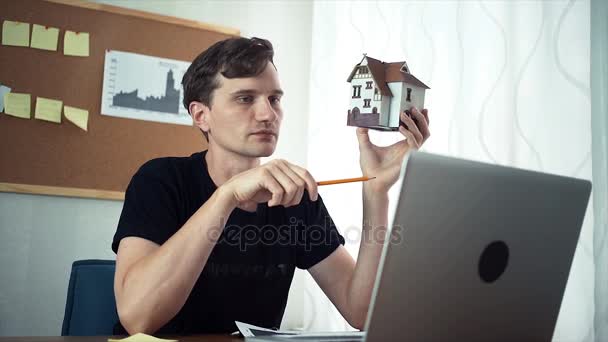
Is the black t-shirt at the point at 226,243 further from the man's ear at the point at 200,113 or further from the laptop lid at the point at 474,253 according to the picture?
the laptop lid at the point at 474,253

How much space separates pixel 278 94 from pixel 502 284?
2.95 ft

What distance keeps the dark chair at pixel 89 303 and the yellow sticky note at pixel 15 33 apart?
4.21 ft

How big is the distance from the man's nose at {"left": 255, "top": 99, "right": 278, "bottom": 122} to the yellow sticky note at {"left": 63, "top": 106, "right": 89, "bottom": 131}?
1184mm

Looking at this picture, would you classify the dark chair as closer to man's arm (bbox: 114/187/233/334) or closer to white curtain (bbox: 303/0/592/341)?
man's arm (bbox: 114/187/233/334)

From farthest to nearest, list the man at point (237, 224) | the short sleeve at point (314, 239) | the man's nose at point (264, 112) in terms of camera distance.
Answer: the short sleeve at point (314, 239) → the man's nose at point (264, 112) → the man at point (237, 224)

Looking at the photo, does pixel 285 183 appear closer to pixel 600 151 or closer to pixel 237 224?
pixel 237 224

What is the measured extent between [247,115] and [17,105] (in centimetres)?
125

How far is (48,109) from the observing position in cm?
229

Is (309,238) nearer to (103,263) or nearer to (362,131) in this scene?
(362,131)

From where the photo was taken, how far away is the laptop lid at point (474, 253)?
25.4 inches

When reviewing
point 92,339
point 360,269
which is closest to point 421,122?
point 360,269

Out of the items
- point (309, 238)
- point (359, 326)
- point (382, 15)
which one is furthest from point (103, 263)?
point (382, 15)

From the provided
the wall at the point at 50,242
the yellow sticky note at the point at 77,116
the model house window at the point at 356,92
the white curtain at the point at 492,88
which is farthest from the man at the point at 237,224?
the wall at the point at 50,242

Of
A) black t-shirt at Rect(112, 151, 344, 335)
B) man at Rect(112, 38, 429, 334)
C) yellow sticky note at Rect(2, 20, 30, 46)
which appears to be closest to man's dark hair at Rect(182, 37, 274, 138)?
man at Rect(112, 38, 429, 334)
